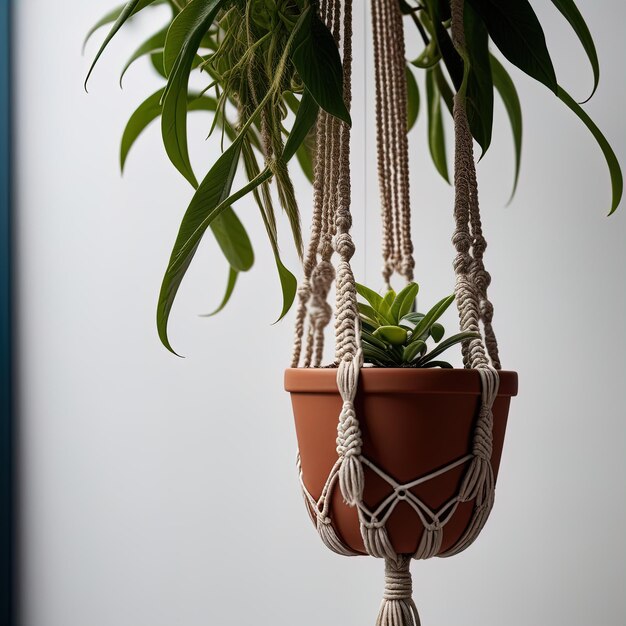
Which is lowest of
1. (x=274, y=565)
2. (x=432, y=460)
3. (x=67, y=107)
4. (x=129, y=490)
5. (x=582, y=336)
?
(x=274, y=565)

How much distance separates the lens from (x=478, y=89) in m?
0.80

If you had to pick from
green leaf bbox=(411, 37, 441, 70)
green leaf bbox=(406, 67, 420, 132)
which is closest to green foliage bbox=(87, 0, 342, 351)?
green leaf bbox=(411, 37, 441, 70)

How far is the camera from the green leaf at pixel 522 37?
750mm

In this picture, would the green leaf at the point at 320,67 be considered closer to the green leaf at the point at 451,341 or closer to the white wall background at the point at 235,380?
the green leaf at the point at 451,341

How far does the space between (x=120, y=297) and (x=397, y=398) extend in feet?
3.39

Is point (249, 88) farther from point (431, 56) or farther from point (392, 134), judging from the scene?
point (431, 56)

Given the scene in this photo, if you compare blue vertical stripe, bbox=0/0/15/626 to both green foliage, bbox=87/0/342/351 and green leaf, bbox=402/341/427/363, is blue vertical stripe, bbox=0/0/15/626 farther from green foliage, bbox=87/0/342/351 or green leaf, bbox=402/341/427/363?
green leaf, bbox=402/341/427/363

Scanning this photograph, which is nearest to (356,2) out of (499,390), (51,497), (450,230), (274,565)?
(450,230)

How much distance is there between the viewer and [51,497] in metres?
1.64

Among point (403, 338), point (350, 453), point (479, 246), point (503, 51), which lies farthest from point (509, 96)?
point (350, 453)

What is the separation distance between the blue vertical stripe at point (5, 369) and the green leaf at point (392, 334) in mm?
1334

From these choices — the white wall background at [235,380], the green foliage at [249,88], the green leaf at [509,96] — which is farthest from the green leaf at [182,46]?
the white wall background at [235,380]

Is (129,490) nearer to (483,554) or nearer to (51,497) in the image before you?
(51,497)

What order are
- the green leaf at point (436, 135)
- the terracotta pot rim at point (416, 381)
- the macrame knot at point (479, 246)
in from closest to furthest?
the terracotta pot rim at point (416, 381) → the macrame knot at point (479, 246) → the green leaf at point (436, 135)
